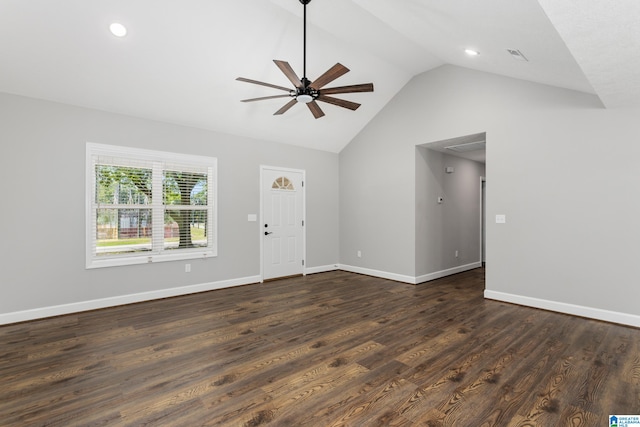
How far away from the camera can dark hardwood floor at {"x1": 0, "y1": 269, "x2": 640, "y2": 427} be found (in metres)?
2.04

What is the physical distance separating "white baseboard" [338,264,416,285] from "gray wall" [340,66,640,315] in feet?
0.48

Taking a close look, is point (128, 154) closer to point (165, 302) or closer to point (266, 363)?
point (165, 302)

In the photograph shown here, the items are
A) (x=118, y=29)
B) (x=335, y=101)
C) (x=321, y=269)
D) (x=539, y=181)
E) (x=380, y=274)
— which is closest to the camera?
(x=118, y=29)

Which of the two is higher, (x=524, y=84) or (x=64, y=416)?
(x=524, y=84)

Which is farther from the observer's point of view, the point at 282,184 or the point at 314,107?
the point at 282,184

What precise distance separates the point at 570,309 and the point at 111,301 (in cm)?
613

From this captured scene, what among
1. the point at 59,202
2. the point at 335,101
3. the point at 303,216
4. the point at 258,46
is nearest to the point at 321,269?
the point at 303,216

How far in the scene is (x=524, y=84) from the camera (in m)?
4.27

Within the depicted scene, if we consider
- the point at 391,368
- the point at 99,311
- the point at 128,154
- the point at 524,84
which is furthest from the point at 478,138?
the point at 99,311

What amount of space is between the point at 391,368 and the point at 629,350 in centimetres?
235

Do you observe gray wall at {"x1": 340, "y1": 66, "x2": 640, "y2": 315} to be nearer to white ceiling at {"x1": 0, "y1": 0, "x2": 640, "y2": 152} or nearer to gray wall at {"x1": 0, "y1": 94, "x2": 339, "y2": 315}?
white ceiling at {"x1": 0, "y1": 0, "x2": 640, "y2": 152}

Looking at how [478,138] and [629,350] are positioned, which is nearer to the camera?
[629,350]

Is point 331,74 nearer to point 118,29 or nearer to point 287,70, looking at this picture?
point 287,70

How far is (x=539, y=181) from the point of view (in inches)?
164
